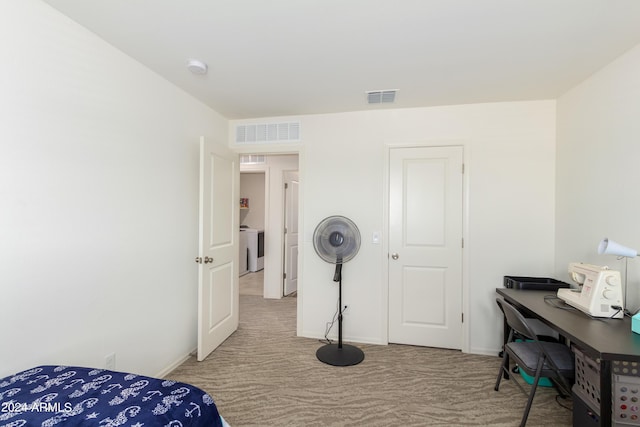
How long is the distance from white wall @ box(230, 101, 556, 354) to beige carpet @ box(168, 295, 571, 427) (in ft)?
1.14

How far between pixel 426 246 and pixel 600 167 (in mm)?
1365

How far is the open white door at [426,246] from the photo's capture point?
8.66ft

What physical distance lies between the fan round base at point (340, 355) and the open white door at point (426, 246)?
0.44 metres

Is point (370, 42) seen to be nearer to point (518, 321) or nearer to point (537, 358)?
point (518, 321)

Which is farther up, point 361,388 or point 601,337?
point 601,337

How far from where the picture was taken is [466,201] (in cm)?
260

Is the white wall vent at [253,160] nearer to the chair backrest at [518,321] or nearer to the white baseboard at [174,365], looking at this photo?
the white baseboard at [174,365]

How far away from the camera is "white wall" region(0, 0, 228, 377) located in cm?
129

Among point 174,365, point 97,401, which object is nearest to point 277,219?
point 174,365

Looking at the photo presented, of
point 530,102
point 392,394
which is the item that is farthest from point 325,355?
point 530,102

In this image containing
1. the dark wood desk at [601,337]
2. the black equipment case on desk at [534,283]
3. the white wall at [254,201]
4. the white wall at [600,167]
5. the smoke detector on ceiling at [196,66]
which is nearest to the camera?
the dark wood desk at [601,337]

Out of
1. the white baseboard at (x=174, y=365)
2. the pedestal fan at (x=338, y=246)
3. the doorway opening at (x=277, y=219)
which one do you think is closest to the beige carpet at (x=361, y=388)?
the white baseboard at (x=174, y=365)

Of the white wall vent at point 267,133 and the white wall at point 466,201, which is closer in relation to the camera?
the white wall at point 466,201

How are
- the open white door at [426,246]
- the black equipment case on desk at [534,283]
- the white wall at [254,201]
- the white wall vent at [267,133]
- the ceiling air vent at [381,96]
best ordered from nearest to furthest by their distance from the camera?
the black equipment case on desk at [534,283], the ceiling air vent at [381,96], the open white door at [426,246], the white wall vent at [267,133], the white wall at [254,201]
